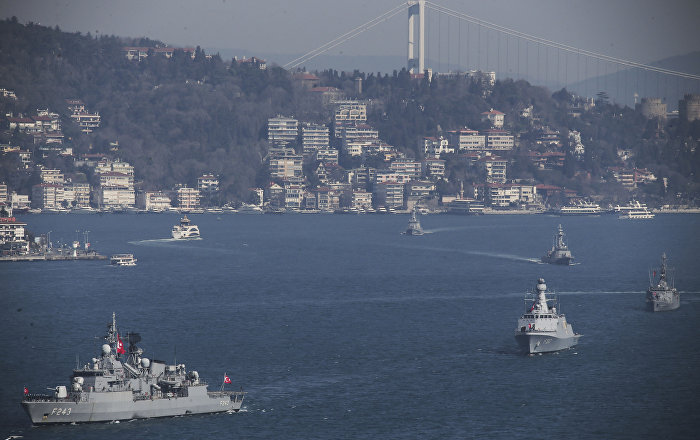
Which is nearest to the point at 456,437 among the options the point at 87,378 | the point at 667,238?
the point at 87,378

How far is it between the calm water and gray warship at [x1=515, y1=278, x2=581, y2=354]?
0.70 metres

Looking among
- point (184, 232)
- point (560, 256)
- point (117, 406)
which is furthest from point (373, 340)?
point (184, 232)

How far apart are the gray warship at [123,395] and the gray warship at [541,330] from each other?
1789 centimetres

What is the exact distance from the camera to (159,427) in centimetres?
4678

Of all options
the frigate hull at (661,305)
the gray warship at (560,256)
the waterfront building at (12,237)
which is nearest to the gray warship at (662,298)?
the frigate hull at (661,305)

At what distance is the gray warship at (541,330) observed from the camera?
2435 inches

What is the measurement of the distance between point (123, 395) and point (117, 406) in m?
0.46

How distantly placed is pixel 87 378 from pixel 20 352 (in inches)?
644

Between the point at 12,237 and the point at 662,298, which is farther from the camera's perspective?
the point at 12,237

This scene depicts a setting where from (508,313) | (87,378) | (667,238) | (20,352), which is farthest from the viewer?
(667,238)

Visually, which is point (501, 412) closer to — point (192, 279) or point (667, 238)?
point (192, 279)

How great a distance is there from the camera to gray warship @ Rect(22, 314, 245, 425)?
151ft

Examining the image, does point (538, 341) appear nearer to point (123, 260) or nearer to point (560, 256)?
point (560, 256)

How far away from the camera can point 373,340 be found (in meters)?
67.3
